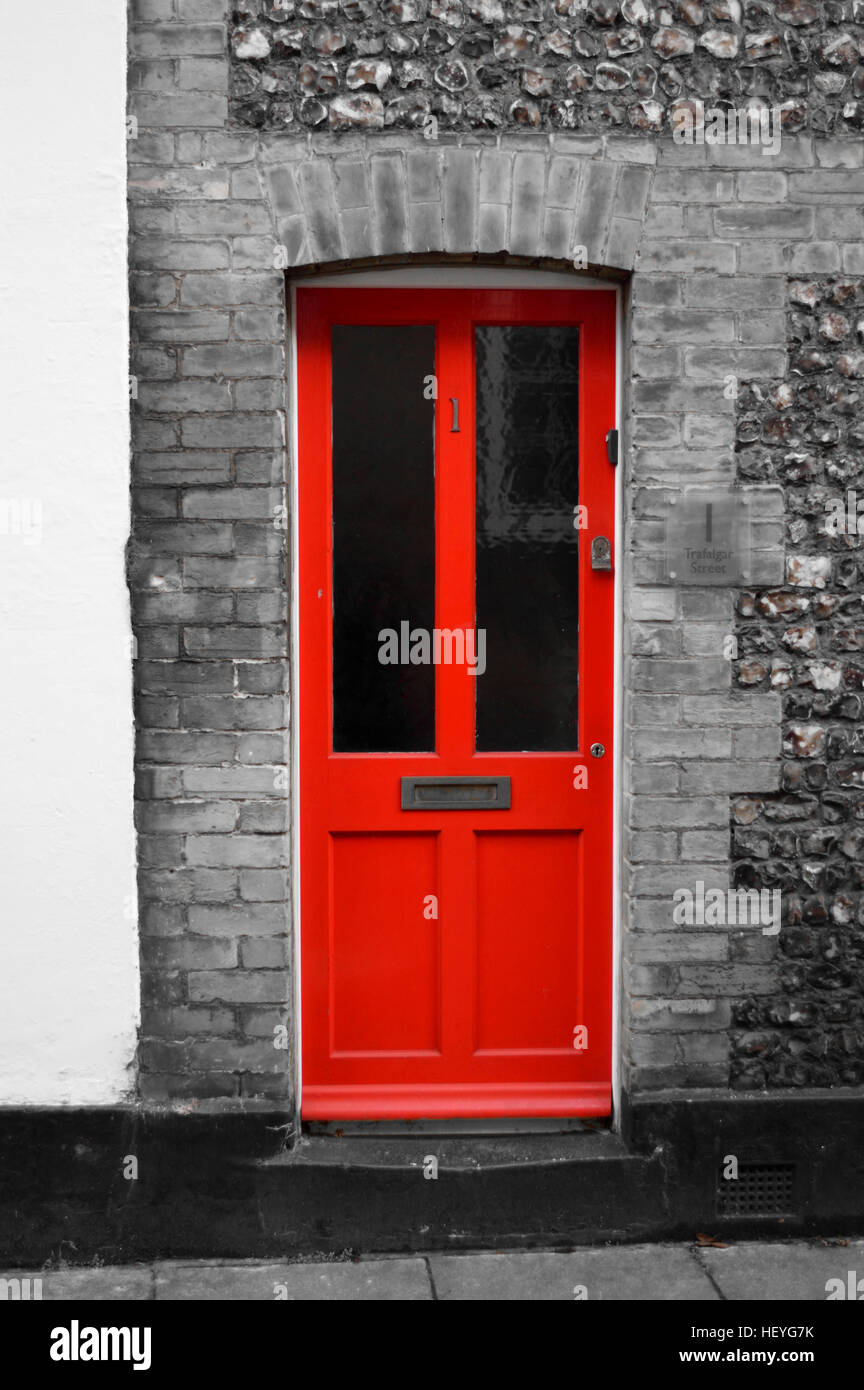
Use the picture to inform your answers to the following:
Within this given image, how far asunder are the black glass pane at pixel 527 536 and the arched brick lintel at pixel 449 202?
343 mm

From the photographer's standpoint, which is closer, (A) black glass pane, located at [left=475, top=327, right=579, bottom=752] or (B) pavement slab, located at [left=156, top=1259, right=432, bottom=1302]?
(B) pavement slab, located at [left=156, top=1259, right=432, bottom=1302]

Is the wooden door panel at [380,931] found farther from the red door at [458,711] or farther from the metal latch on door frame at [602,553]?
the metal latch on door frame at [602,553]

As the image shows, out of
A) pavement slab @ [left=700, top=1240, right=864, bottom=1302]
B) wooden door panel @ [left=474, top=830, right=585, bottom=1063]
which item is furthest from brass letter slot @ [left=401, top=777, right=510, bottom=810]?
pavement slab @ [left=700, top=1240, right=864, bottom=1302]

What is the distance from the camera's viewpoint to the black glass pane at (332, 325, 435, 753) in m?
3.93

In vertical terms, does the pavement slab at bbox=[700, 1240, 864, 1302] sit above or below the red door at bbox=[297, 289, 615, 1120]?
below

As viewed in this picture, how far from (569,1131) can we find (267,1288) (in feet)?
3.51

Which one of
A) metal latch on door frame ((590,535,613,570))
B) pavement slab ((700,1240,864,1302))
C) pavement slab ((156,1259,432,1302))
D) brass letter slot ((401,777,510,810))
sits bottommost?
pavement slab ((156,1259,432,1302))

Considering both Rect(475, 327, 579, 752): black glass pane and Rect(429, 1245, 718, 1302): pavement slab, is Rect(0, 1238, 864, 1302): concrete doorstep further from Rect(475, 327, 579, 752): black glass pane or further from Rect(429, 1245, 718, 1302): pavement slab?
Rect(475, 327, 579, 752): black glass pane

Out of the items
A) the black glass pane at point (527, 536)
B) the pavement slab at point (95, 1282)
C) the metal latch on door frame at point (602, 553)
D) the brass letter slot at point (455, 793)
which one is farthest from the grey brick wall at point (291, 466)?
the pavement slab at point (95, 1282)

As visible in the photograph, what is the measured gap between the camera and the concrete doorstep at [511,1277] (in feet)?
11.7

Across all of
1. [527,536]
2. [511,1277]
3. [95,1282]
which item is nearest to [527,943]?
[511,1277]

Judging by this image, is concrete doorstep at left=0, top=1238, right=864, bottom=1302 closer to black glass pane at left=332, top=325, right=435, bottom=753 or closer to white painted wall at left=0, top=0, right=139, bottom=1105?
white painted wall at left=0, top=0, right=139, bottom=1105

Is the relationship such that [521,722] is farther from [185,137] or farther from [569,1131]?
[185,137]

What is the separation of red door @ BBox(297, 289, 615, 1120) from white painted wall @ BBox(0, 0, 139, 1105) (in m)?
0.62
